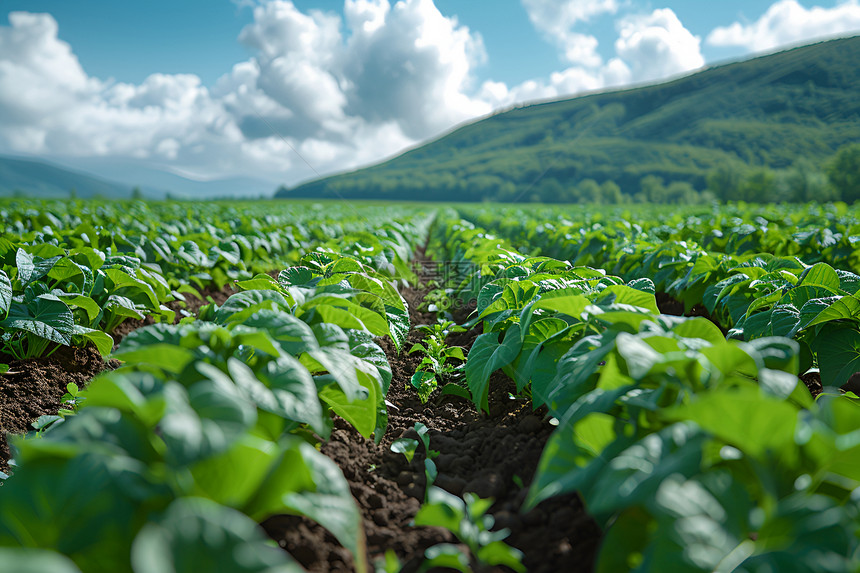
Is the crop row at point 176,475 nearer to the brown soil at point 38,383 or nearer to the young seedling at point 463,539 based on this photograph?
the young seedling at point 463,539

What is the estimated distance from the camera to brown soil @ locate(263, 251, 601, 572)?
1455 mm

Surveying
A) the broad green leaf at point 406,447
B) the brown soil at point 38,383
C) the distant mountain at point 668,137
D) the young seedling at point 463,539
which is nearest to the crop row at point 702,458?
the young seedling at point 463,539

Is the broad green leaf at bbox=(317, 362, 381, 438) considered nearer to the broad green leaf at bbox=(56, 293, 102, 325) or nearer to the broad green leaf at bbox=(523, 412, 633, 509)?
the broad green leaf at bbox=(523, 412, 633, 509)

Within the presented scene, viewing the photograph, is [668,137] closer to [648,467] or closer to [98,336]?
[98,336]

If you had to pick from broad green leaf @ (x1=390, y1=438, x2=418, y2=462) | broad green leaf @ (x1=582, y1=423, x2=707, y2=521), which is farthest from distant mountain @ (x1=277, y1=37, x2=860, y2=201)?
broad green leaf @ (x1=582, y1=423, x2=707, y2=521)

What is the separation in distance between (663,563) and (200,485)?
0.95 metres

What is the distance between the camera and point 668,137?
442ft

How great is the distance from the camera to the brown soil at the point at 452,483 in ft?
4.77

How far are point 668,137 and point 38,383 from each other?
6127 inches

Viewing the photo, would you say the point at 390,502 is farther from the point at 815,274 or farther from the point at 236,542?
the point at 815,274

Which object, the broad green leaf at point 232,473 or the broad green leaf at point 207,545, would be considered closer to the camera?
the broad green leaf at point 207,545

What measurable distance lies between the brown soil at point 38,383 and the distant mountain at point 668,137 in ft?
267

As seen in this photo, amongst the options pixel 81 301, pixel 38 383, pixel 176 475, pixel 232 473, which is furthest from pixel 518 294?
pixel 38 383

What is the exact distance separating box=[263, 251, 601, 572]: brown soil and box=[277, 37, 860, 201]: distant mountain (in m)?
81.8
